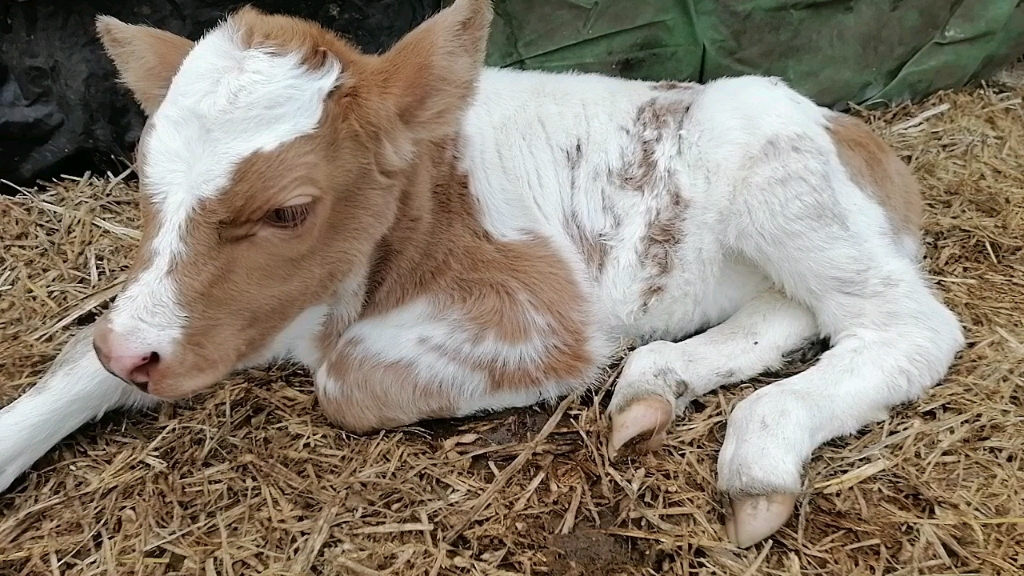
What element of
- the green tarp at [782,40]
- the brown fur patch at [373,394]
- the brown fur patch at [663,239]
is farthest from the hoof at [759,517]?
the green tarp at [782,40]

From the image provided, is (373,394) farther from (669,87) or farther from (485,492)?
(669,87)

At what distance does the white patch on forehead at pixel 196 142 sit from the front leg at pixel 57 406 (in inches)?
29.0

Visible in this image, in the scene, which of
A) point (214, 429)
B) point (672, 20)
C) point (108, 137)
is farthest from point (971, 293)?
point (108, 137)

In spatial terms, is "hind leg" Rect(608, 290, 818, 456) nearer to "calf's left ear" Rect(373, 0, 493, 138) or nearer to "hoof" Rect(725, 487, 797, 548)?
"hoof" Rect(725, 487, 797, 548)

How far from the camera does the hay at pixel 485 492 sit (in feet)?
7.48

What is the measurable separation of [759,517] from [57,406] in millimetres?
2192

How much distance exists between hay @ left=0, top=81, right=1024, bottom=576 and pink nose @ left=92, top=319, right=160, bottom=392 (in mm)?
623

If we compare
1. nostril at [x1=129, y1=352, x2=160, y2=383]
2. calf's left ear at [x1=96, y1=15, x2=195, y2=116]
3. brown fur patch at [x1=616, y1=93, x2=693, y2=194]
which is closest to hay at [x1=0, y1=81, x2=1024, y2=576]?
nostril at [x1=129, y1=352, x2=160, y2=383]

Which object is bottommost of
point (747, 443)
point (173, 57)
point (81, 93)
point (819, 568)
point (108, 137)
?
point (819, 568)

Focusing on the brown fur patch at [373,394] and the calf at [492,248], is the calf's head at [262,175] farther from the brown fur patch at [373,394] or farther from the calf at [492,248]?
the brown fur patch at [373,394]

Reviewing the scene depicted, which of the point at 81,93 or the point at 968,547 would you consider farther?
the point at 81,93

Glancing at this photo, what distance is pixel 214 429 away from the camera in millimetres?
Result: 2705

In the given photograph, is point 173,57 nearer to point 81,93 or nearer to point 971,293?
point 81,93

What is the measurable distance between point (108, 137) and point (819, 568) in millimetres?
3596
